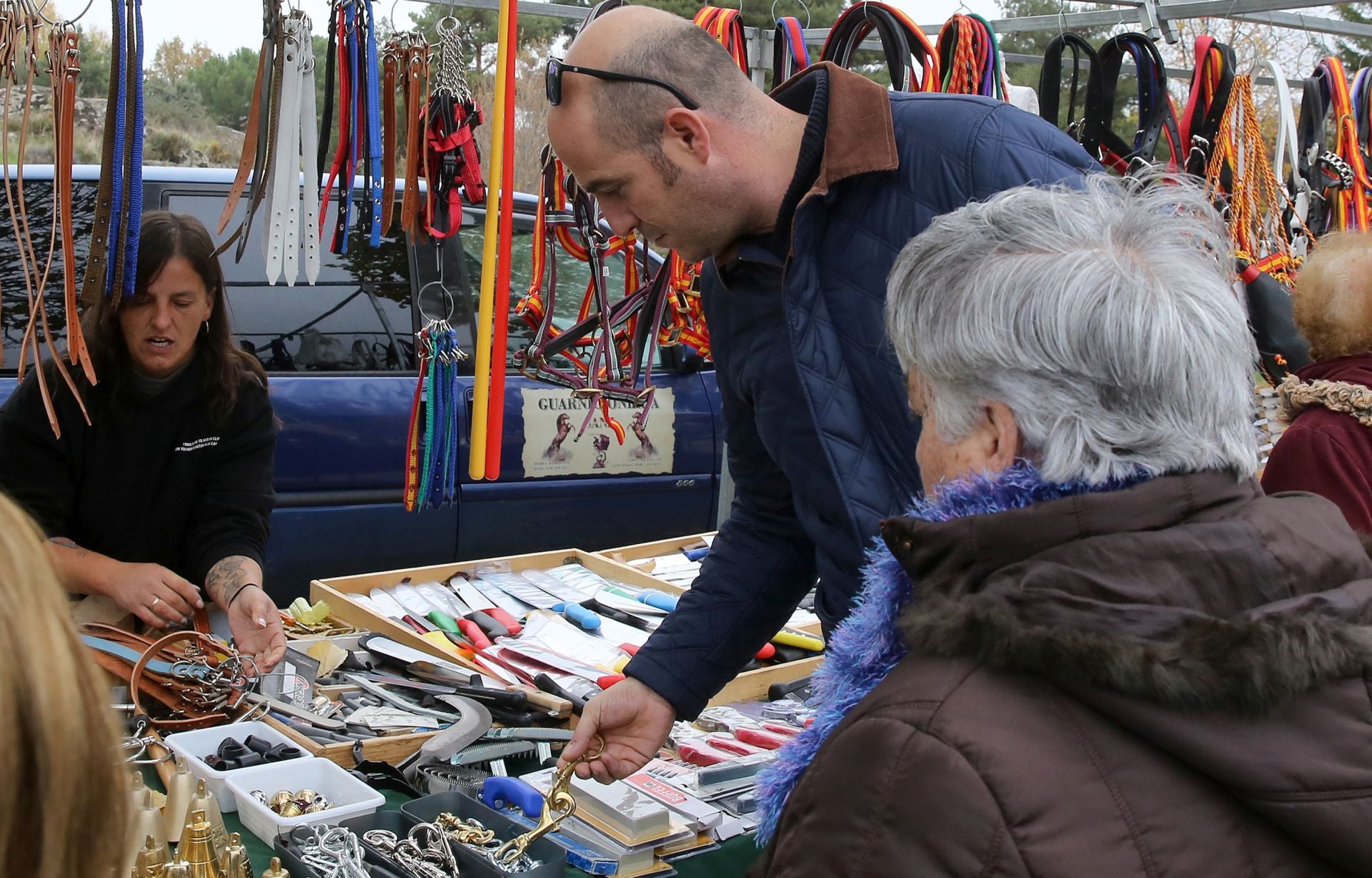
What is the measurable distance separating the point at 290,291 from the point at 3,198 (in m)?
0.97

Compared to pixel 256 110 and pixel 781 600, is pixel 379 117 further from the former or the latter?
pixel 781 600

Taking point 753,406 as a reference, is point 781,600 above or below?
below

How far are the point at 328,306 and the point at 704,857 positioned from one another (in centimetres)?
Answer: 313

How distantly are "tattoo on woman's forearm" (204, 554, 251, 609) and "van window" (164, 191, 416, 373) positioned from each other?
1.65 m

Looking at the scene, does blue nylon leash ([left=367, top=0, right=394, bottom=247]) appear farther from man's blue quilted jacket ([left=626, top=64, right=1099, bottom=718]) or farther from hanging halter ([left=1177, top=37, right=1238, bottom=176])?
hanging halter ([left=1177, top=37, right=1238, bottom=176])

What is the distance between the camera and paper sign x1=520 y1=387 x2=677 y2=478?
4660 mm

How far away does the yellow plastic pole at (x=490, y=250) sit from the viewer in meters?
2.03

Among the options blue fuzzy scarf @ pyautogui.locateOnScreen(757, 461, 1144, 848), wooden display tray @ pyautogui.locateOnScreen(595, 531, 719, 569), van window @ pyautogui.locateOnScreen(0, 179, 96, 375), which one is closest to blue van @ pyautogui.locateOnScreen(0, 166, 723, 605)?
van window @ pyautogui.locateOnScreen(0, 179, 96, 375)

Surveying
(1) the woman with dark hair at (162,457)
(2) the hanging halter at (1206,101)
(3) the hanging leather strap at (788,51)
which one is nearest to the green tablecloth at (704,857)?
(1) the woman with dark hair at (162,457)

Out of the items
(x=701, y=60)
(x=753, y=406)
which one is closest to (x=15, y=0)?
(x=701, y=60)

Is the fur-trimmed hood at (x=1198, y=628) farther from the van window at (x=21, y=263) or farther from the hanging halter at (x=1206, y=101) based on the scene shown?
the van window at (x=21, y=263)

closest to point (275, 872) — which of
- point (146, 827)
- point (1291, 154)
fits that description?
point (146, 827)

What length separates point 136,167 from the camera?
190cm

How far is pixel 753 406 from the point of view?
1.97 meters
